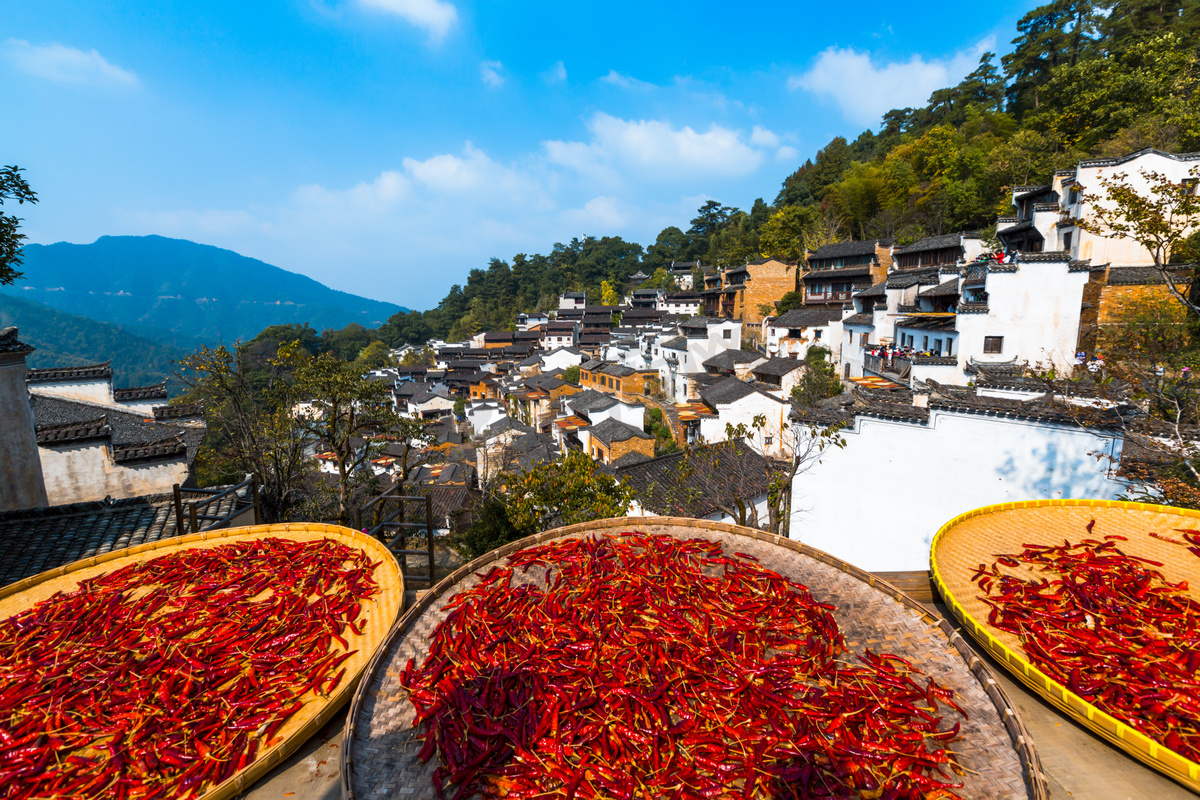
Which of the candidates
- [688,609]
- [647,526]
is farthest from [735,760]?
[647,526]

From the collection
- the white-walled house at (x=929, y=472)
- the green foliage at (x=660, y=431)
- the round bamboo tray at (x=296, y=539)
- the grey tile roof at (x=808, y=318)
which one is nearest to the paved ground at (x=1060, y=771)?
the round bamboo tray at (x=296, y=539)

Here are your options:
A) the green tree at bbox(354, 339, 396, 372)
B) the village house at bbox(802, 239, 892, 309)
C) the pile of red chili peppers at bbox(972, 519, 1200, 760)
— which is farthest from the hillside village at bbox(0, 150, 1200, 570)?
the green tree at bbox(354, 339, 396, 372)

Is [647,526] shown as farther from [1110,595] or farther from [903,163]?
[903,163]

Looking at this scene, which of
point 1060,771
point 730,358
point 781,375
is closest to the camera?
point 1060,771

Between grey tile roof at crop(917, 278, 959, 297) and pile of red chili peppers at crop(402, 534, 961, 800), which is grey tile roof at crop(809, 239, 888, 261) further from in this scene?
pile of red chili peppers at crop(402, 534, 961, 800)

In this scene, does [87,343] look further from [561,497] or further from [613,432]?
[561,497]

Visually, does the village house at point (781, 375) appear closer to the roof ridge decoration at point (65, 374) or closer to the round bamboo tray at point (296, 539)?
the round bamboo tray at point (296, 539)

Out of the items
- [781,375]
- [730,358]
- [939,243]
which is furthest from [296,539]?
[939,243]
